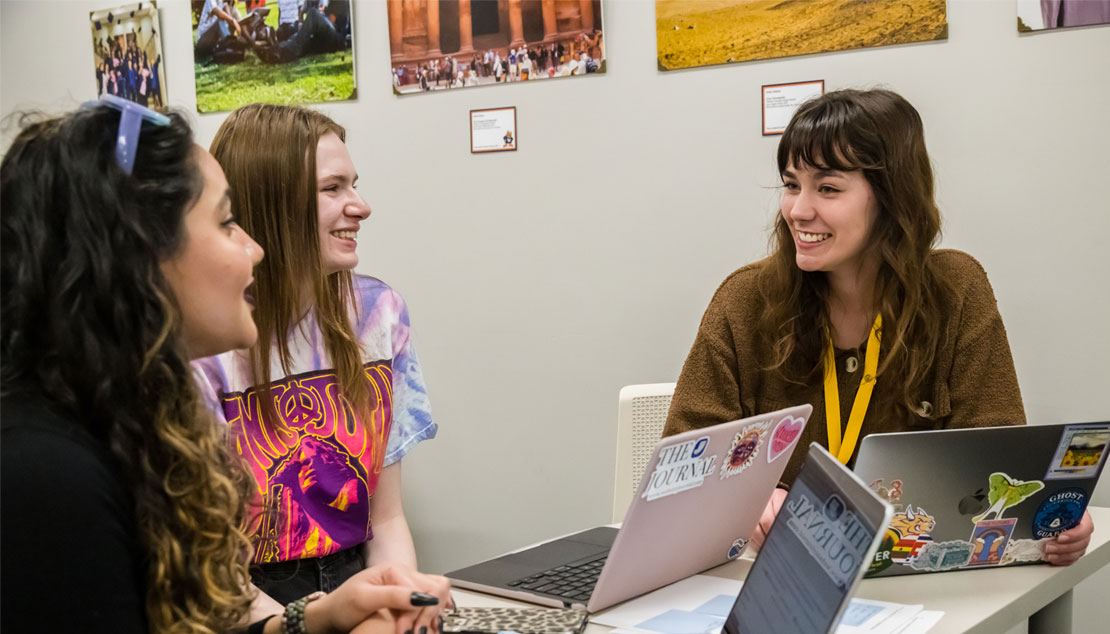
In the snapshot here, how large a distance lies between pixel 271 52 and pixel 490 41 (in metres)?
0.86

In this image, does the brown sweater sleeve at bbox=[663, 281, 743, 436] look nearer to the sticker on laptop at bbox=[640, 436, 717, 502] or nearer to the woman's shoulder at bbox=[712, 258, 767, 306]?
the woman's shoulder at bbox=[712, 258, 767, 306]

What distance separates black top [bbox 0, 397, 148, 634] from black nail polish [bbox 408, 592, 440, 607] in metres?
0.33

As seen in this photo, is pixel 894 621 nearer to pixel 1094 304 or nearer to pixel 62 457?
pixel 62 457

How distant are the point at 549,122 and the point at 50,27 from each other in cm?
221

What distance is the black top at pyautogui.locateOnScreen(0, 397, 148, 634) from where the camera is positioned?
858 millimetres

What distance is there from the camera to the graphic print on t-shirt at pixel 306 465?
5.33 feet

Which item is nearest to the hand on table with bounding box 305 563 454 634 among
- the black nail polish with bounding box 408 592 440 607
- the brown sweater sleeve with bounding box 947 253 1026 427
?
the black nail polish with bounding box 408 592 440 607

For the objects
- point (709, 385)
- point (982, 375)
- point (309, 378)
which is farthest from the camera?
point (709, 385)

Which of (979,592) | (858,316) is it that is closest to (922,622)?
(979,592)

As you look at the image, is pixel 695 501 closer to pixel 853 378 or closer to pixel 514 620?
pixel 514 620

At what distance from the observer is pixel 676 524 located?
1413 millimetres

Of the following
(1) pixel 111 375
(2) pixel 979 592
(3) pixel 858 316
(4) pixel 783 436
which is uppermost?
(1) pixel 111 375

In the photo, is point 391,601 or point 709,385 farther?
point 709,385

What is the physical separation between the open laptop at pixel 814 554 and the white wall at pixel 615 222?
167cm
